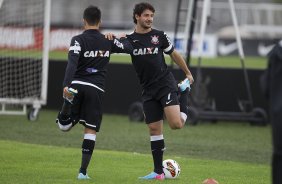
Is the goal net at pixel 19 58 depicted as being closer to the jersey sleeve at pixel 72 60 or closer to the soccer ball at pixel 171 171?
the soccer ball at pixel 171 171

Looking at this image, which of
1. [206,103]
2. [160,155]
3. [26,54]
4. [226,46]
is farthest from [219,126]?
[226,46]

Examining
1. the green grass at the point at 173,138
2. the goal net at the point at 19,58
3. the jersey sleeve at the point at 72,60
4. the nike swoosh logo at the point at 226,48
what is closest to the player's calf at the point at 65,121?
the jersey sleeve at the point at 72,60

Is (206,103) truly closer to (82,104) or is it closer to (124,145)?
(124,145)

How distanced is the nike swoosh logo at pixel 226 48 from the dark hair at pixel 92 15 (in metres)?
33.7

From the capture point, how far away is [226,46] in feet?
145

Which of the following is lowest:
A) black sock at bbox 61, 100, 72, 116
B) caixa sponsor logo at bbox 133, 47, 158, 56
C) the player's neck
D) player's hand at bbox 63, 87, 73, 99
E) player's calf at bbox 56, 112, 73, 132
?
player's calf at bbox 56, 112, 73, 132

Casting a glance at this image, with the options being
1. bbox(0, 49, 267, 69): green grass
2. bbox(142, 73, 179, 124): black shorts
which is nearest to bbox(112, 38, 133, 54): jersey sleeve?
bbox(142, 73, 179, 124): black shorts

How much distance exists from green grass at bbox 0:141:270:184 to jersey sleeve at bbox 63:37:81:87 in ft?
3.89

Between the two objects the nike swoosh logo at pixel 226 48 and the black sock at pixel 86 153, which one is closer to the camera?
the black sock at pixel 86 153

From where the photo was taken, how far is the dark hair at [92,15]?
33.7 ft

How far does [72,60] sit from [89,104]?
0.61m

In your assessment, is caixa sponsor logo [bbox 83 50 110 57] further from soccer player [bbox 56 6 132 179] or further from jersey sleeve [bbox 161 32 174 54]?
jersey sleeve [bbox 161 32 174 54]

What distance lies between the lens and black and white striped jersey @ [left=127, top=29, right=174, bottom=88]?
1089 centimetres

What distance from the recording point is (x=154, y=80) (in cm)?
1096
